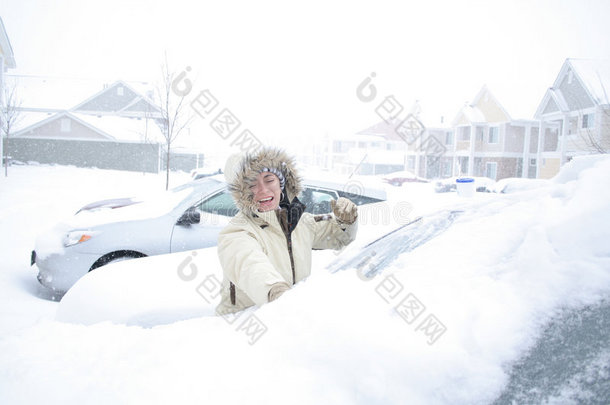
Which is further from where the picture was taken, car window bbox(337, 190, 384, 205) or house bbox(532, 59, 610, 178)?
house bbox(532, 59, 610, 178)

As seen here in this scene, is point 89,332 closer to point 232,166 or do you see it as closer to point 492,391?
point 232,166

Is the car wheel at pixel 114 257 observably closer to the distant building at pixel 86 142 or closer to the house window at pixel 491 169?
the distant building at pixel 86 142

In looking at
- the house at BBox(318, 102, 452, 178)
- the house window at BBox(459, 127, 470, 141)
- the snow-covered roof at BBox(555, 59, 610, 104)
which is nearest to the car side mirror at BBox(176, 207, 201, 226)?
the snow-covered roof at BBox(555, 59, 610, 104)

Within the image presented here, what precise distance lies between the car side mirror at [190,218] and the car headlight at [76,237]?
3.20ft

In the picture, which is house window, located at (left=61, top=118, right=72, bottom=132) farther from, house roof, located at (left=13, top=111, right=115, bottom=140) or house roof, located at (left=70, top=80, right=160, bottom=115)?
house roof, located at (left=70, top=80, right=160, bottom=115)

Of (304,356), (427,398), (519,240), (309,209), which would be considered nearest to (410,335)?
(427,398)

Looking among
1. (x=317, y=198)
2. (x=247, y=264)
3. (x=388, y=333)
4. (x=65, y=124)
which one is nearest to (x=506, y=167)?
(x=317, y=198)

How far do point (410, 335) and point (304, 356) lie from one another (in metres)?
0.29

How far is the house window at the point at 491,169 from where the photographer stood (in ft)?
94.7

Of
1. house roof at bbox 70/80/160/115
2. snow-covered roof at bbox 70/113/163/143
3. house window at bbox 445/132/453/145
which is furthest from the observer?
house roof at bbox 70/80/160/115

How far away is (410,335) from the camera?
1.09m

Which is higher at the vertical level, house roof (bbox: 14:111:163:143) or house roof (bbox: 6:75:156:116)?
house roof (bbox: 6:75:156:116)

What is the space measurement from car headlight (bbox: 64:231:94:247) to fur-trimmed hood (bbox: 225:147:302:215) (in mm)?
3276

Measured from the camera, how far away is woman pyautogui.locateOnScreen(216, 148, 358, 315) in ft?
5.38
